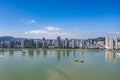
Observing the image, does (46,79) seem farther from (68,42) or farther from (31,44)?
(68,42)

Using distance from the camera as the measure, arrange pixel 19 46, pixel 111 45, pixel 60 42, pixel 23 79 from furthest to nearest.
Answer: pixel 60 42, pixel 19 46, pixel 111 45, pixel 23 79

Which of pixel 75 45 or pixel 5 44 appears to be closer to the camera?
pixel 5 44

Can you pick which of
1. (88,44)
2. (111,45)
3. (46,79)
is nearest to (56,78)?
(46,79)

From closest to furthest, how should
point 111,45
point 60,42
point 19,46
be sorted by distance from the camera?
point 111,45 → point 19,46 → point 60,42

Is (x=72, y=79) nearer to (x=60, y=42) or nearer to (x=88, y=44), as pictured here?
(x=60, y=42)

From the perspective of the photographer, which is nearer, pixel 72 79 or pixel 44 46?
pixel 72 79

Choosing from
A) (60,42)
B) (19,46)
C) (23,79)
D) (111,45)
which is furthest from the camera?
(60,42)

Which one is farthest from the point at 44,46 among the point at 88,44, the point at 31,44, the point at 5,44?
the point at 88,44

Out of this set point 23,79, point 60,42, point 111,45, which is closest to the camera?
point 23,79

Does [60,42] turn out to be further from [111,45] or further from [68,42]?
[111,45]
